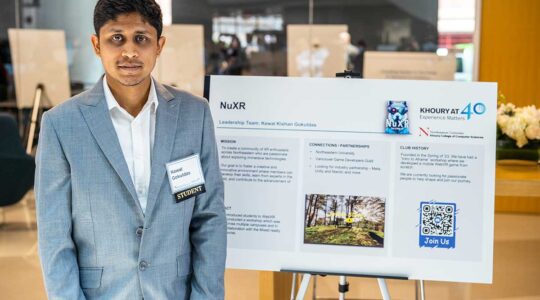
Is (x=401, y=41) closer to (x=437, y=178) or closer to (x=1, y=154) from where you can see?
(x=1, y=154)

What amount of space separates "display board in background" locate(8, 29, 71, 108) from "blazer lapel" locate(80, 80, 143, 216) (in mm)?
6647

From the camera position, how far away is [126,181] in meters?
2.28

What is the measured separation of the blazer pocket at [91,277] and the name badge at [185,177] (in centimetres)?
33

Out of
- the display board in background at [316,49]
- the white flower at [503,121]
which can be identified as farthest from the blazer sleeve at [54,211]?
the display board in background at [316,49]

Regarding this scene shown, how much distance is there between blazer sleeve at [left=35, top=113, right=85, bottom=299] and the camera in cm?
228

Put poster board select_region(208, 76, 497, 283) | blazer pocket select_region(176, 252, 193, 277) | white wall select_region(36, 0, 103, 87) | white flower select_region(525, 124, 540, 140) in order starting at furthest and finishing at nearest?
white wall select_region(36, 0, 103, 87) < white flower select_region(525, 124, 540, 140) < poster board select_region(208, 76, 497, 283) < blazer pocket select_region(176, 252, 193, 277)

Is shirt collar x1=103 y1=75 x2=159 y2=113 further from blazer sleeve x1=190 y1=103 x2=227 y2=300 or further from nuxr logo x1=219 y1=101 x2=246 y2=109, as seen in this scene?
nuxr logo x1=219 y1=101 x2=246 y2=109

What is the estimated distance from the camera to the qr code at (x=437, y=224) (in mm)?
2967

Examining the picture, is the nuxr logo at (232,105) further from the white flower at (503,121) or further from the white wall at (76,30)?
the white wall at (76,30)

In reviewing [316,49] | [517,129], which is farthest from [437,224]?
[316,49]

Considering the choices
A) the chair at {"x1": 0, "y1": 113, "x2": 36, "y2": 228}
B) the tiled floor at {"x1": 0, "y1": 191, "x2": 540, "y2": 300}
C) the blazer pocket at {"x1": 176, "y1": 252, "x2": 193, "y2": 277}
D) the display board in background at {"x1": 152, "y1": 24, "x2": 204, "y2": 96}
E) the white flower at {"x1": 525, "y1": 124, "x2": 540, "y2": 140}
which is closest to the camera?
the blazer pocket at {"x1": 176, "y1": 252, "x2": 193, "y2": 277}

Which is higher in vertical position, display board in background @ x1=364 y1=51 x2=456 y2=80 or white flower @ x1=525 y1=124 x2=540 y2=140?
display board in background @ x1=364 y1=51 x2=456 y2=80

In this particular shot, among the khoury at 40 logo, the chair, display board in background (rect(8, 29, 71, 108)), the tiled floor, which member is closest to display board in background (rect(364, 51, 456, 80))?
the tiled floor

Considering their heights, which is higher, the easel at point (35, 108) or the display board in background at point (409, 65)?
the display board in background at point (409, 65)
